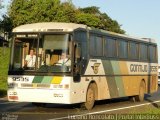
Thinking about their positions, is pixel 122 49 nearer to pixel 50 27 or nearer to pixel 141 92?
pixel 141 92

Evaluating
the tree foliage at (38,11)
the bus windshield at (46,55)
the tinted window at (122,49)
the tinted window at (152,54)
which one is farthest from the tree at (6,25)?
the bus windshield at (46,55)

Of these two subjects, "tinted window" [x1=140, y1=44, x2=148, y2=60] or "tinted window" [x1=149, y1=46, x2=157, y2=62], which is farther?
"tinted window" [x1=149, y1=46, x2=157, y2=62]

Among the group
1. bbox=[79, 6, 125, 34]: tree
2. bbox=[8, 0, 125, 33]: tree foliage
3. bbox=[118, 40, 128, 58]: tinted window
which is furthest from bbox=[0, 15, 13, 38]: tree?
bbox=[118, 40, 128, 58]: tinted window

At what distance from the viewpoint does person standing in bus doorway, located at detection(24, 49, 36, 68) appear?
18.6 m

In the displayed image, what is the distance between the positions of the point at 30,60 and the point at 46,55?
25.2 inches

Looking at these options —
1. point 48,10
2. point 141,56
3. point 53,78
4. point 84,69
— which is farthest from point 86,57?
point 48,10

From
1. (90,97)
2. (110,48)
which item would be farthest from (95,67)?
(110,48)

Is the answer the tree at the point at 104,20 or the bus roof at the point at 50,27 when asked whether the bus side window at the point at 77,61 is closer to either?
the bus roof at the point at 50,27

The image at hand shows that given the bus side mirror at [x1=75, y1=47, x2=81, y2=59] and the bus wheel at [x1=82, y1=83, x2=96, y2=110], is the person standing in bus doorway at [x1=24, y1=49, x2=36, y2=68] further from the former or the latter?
the bus wheel at [x1=82, y1=83, x2=96, y2=110]

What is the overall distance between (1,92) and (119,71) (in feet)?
30.0

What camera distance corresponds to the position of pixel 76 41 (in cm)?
1867

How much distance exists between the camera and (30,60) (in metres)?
18.7

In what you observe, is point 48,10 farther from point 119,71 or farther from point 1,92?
point 119,71

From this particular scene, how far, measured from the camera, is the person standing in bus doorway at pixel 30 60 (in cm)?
1859
